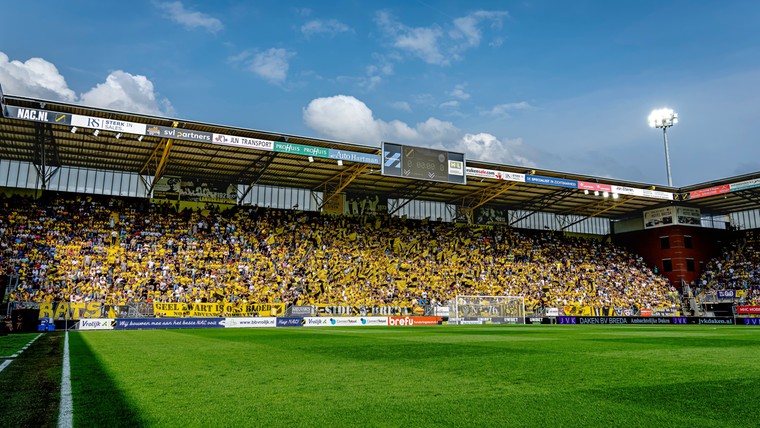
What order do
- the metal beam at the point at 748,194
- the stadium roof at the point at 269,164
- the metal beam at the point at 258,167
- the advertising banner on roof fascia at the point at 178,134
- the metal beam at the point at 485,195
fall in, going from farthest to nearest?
the metal beam at the point at 748,194 → the metal beam at the point at 485,195 → the metal beam at the point at 258,167 → the stadium roof at the point at 269,164 → the advertising banner on roof fascia at the point at 178,134

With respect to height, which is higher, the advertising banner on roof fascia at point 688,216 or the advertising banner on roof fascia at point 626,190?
the advertising banner on roof fascia at point 626,190

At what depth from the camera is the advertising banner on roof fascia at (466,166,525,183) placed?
36344 mm

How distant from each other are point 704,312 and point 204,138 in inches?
1666

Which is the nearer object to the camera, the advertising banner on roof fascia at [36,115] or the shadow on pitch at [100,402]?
the shadow on pitch at [100,402]

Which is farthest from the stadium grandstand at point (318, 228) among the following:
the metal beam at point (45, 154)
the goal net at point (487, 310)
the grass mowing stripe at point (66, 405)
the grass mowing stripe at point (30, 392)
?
the grass mowing stripe at point (66, 405)

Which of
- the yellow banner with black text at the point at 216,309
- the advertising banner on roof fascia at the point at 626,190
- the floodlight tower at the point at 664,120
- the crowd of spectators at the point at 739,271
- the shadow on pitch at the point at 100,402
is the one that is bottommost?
the shadow on pitch at the point at 100,402

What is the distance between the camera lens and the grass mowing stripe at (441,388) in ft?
16.1

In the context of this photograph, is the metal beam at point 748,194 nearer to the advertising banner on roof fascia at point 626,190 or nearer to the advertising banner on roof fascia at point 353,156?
the advertising banner on roof fascia at point 626,190

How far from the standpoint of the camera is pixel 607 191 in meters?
41.2

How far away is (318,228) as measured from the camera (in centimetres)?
4116

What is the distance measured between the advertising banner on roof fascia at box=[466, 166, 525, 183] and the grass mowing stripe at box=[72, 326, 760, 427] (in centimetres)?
2566

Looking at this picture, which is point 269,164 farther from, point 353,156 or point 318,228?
point 318,228

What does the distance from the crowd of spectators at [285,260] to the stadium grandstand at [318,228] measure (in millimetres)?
118

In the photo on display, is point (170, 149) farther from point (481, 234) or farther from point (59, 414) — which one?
point (59, 414)
